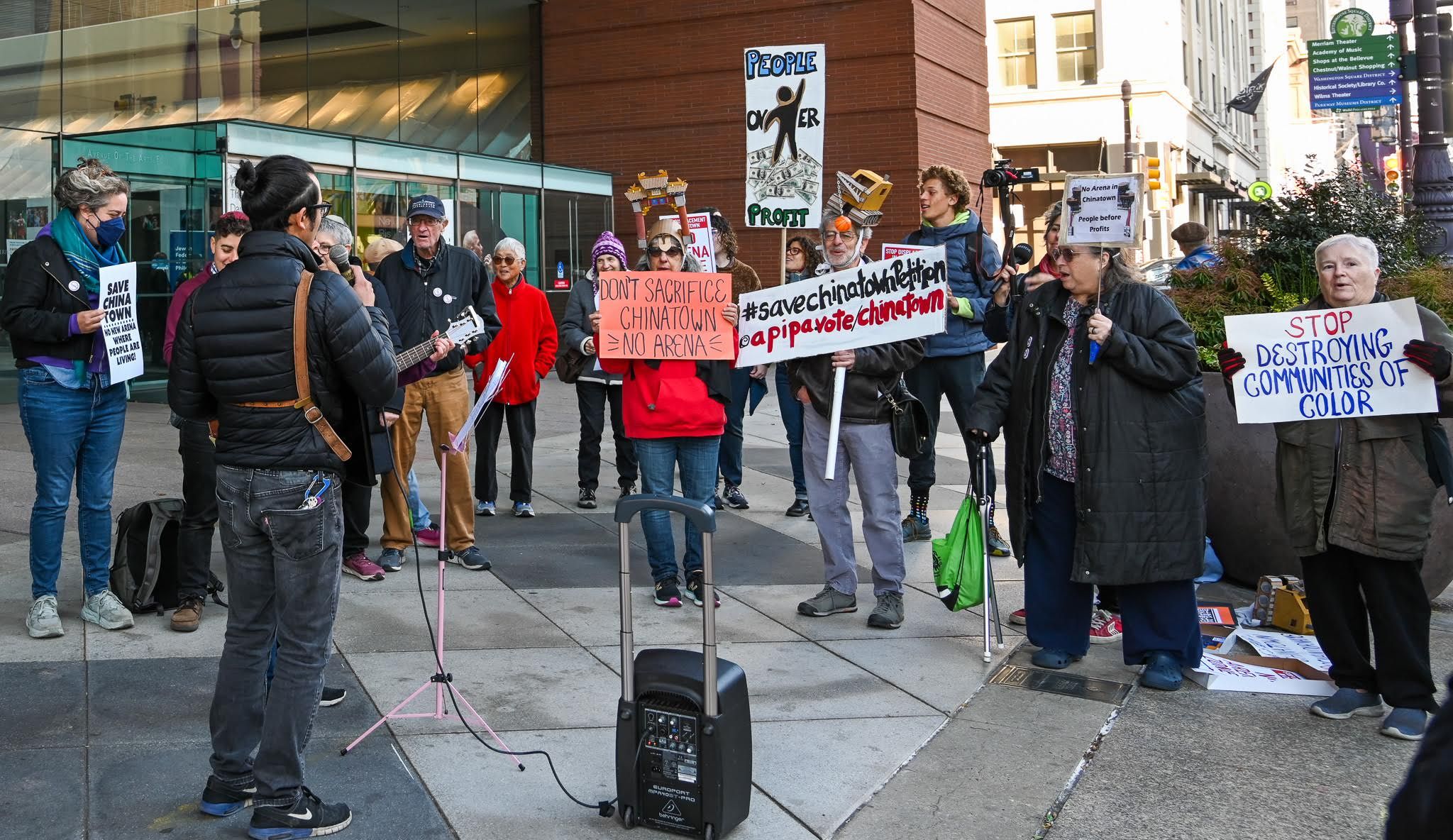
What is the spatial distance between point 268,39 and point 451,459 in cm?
1445

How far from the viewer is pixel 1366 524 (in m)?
5.14

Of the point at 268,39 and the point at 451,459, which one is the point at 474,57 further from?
the point at 451,459

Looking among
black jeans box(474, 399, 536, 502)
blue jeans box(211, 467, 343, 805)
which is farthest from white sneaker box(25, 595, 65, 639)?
black jeans box(474, 399, 536, 502)

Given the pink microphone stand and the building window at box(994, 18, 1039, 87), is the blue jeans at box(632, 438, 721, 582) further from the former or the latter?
the building window at box(994, 18, 1039, 87)

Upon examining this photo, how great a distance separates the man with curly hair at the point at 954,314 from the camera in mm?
7902

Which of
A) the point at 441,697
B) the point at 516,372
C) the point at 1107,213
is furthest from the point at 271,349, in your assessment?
the point at 516,372

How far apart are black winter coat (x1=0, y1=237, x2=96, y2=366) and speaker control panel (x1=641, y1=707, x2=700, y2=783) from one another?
3.53 metres

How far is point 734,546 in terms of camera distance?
8.48 metres

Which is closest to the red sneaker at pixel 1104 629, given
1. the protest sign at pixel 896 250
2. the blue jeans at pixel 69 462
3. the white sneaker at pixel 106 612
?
the protest sign at pixel 896 250

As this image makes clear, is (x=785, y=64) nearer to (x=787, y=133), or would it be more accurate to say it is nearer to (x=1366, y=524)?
A: (x=787, y=133)

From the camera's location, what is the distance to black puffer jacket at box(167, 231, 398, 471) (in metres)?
→ 3.99

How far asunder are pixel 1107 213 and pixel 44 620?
16.7 ft

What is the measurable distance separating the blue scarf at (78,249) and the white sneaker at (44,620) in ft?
3.49

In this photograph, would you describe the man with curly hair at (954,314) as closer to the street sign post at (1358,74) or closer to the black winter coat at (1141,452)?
the black winter coat at (1141,452)
